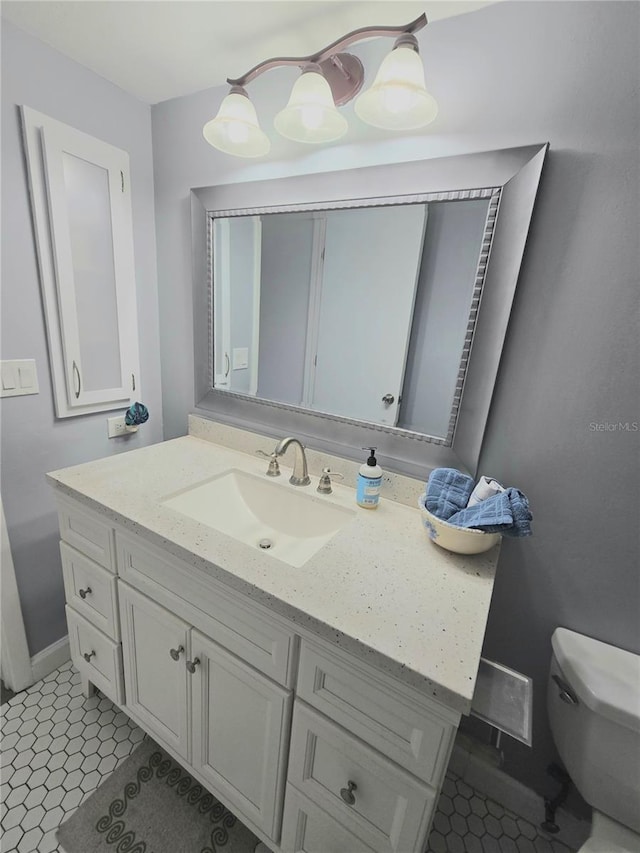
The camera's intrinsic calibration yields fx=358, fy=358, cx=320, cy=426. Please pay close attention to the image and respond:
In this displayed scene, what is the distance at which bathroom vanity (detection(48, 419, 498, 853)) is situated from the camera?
0.62 metres

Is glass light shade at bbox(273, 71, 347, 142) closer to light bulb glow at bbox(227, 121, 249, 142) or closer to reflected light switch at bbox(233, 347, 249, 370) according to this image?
light bulb glow at bbox(227, 121, 249, 142)

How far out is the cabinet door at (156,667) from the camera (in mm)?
933

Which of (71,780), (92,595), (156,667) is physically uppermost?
(92,595)

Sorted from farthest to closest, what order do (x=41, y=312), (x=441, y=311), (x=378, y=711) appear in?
1. (x=41, y=312)
2. (x=441, y=311)
3. (x=378, y=711)

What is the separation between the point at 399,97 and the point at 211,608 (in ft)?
4.08

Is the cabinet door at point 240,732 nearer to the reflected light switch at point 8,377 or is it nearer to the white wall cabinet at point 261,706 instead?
the white wall cabinet at point 261,706

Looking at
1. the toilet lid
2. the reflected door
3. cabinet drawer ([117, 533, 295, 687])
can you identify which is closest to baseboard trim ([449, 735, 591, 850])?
the toilet lid

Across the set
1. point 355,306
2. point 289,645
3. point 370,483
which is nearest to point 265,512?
point 370,483

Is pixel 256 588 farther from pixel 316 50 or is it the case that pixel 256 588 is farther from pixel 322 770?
pixel 316 50

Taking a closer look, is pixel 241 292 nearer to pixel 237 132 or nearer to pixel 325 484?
pixel 237 132

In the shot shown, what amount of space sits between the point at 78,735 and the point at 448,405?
65.4 inches

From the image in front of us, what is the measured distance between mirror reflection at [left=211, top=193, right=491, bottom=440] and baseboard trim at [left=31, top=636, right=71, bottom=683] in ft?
4.23

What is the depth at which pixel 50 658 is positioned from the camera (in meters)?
1.43

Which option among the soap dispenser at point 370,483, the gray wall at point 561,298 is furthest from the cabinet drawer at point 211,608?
the gray wall at point 561,298
